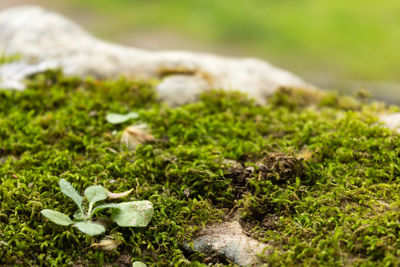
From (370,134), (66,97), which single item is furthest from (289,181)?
(66,97)

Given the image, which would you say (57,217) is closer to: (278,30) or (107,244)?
(107,244)

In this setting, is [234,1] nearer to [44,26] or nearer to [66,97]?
[44,26]

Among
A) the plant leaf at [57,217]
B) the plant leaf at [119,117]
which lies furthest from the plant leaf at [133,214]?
the plant leaf at [119,117]

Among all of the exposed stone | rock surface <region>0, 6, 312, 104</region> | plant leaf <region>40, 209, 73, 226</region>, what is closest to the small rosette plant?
plant leaf <region>40, 209, 73, 226</region>

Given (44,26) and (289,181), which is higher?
(44,26)

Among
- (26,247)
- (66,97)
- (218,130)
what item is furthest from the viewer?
(66,97)
